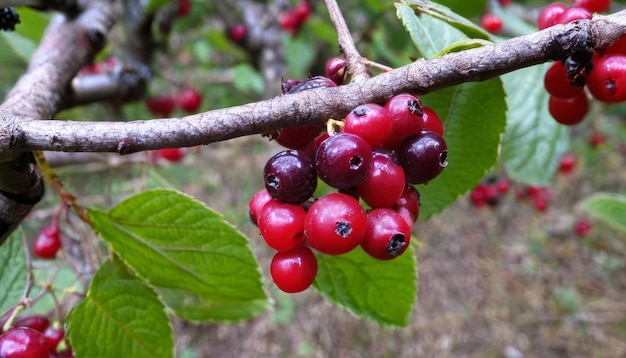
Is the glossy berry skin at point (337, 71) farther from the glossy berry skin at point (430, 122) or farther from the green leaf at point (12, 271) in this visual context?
the green leaf at point (12, 271)

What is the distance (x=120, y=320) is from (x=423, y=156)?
0.92 m

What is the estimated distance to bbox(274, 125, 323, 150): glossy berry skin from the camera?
0.95 metres

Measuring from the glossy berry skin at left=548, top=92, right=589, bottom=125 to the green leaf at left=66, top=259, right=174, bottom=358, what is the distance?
1144mm

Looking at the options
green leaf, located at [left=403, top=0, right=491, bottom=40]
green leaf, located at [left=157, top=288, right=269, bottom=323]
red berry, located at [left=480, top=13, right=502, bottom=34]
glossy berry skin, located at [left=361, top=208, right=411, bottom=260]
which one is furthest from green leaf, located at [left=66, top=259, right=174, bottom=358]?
red berry, located at [left=480, top=13, right=502, bottom=34]

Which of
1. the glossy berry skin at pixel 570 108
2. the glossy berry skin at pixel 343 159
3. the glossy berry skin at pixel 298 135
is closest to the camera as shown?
the glossy berry skin at pixel 343 159

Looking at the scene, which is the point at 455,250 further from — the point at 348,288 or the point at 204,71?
the point at 348,288

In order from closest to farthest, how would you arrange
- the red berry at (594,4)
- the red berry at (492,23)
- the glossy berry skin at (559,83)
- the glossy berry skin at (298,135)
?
the glossy berry skin at (298,135) → the glossy berry skin at (559,83) → the red berry at (594,4) → the red berry at (492,23)

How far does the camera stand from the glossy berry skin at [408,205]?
39.0 inches

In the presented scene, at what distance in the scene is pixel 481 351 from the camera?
5.20 m

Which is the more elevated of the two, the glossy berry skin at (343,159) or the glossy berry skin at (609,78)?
the glossy berry skin at (609,78)

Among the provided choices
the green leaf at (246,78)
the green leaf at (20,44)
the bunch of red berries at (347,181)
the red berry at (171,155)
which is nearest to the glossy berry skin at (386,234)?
the bunch of red berries at (347,181)

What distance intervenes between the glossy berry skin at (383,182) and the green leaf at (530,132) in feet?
3.31

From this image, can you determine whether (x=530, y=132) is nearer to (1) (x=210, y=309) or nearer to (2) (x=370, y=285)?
(2) (x=370, y=285)

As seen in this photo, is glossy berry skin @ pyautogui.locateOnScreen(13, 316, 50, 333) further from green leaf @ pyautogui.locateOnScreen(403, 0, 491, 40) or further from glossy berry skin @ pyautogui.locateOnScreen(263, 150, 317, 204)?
green leaf @ pyautogui.locateOnScreen(403, 0, 491, 40)
